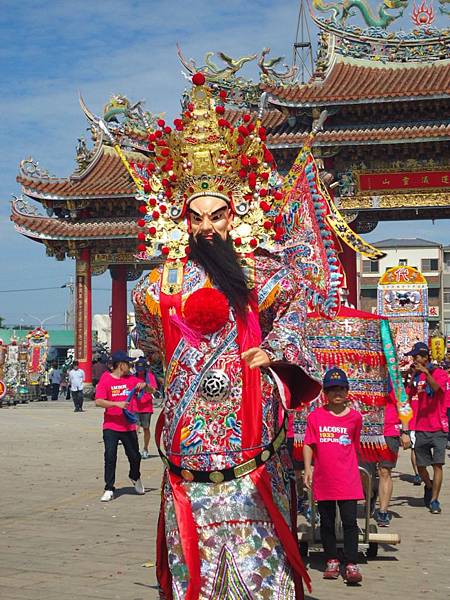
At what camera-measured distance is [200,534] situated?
4195mm

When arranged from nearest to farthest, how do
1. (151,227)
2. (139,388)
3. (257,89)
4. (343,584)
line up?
(151,227), (343,584), (139,388), (257,89)

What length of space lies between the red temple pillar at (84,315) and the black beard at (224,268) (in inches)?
924

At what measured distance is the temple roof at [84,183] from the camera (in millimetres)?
27219

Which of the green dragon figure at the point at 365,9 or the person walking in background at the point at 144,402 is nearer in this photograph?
the person walking in background at the point at 144,402

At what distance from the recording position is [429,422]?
952 cm

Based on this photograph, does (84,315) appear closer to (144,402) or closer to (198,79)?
(144,402)

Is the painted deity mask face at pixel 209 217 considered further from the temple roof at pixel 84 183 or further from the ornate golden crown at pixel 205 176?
the temple roof at pixel 84 183

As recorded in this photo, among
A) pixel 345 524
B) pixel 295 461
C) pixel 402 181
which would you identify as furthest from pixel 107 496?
pixel 402 181

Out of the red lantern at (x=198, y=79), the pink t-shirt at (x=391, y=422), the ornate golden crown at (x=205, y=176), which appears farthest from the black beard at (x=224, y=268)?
the pink t-shirt at (x=391, y=422)

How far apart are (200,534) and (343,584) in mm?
2468

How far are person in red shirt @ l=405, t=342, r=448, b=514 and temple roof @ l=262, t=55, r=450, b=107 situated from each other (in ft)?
49.0

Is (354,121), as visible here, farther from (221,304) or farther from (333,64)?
(221,304)

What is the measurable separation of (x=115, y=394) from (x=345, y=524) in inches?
171

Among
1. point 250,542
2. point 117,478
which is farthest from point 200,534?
point 117,478
